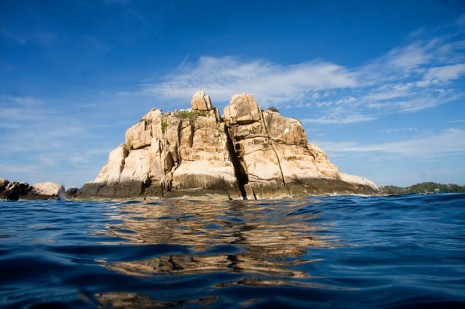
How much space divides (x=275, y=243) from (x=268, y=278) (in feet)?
7.49

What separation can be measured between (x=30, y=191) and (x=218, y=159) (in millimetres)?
21169

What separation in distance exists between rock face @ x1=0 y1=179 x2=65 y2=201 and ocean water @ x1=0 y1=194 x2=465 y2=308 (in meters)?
31.9

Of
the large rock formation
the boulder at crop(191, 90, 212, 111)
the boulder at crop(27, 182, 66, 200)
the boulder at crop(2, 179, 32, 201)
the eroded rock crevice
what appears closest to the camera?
the boulder at crop(2, 179, 32, 201)

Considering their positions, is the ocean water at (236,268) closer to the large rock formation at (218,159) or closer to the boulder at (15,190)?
the large rock formation at (218,159)

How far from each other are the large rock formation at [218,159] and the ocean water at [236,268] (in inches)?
1077

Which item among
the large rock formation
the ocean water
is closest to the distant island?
the large rock formation

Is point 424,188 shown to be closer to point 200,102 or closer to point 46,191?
point 200,102

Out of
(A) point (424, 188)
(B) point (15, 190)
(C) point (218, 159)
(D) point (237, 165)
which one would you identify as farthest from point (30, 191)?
(A) point (424, 188)

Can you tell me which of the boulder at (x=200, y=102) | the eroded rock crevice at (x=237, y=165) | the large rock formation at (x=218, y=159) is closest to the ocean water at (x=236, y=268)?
the large rock formation at (x=218, y=159)

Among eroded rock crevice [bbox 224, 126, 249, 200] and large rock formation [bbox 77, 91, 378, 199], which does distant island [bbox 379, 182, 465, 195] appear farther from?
eroded rock crevice [bbox 224, 126, 249, 200]

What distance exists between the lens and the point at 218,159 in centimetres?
3781

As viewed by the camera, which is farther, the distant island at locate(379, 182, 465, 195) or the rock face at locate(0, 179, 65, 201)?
the distant island at locate(379, 182, 465, 195)

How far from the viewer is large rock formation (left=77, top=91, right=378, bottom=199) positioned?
35.3 m

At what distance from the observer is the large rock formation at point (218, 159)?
35.3 metres
